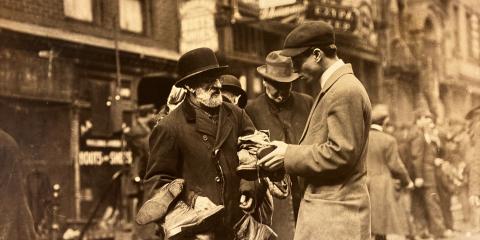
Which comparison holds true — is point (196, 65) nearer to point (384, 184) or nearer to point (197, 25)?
point (384, 184)

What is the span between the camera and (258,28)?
39.4 feet

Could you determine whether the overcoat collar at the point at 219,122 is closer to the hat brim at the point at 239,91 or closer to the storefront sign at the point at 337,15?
the hat brim at the point at 239,91

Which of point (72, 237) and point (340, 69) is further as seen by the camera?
point (72, 237)

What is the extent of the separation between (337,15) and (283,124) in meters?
6.53

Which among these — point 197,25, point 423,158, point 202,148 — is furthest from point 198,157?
point 197,25

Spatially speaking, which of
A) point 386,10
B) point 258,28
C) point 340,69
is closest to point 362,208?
point 340,69

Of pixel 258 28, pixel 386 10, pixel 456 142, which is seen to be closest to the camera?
pixel 456 142

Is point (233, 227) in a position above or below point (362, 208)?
below

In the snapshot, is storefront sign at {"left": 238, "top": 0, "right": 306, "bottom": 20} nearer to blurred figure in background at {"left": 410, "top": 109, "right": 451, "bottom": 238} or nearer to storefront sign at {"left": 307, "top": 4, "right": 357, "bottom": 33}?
storefront sign at {"left": 307, "top": 4, "right": 357, "bottom": 33}

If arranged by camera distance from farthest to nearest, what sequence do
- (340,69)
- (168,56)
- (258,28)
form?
(258,28) < (168,56) < (340,69)

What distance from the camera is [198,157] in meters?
4.48

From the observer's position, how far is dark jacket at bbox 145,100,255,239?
441 cm

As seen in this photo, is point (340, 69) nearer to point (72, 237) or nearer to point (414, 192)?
point (72, 237)

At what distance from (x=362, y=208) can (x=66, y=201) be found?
618cm
